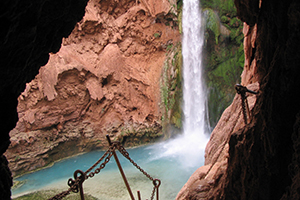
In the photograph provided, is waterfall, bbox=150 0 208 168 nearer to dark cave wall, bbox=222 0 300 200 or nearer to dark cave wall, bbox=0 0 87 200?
dark cave wall, bbox=222 0 300 200

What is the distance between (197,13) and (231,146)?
10.7m

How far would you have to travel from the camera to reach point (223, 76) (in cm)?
1107

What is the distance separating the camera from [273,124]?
2.58 meters

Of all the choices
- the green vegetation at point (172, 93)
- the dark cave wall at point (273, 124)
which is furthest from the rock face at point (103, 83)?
the dark cave wall at point (273, 124)

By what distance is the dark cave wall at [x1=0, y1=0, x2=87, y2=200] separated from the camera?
1.80 meters

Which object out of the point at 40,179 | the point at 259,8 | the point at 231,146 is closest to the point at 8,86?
the point at 231,146

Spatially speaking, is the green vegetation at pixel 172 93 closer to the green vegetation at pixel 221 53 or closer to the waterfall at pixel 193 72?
the waterfall at pixel 193 72

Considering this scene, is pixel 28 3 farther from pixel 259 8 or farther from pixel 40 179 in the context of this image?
pixel 40 179

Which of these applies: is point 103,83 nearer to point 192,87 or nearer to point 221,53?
point 192,87

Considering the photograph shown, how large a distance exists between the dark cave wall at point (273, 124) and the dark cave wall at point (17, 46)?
2675 millimetres

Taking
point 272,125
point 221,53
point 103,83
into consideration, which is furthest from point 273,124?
point 103,83

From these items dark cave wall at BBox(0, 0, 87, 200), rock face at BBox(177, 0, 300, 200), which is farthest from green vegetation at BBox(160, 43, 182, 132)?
dark cave wall at BBox(0, 0, 87, 200)

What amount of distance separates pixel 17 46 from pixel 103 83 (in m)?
10.8

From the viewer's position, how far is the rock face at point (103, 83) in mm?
11273
